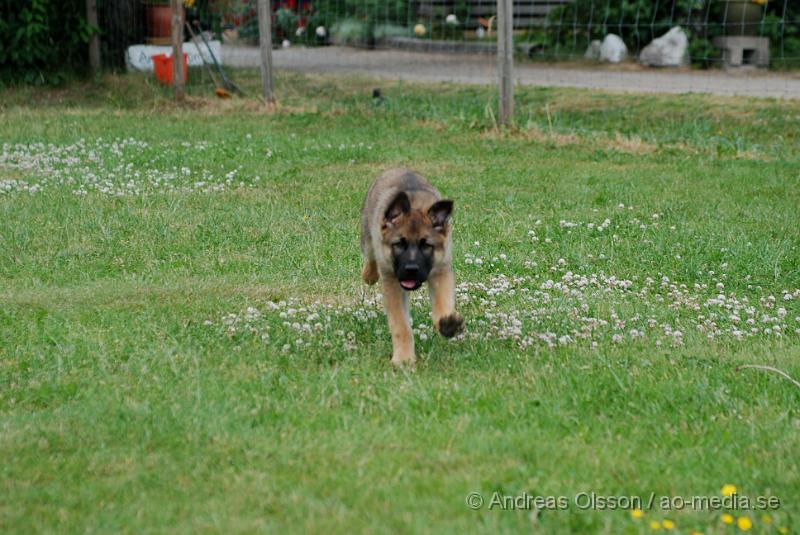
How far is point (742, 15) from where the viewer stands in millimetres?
20438

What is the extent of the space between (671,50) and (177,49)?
9539mm

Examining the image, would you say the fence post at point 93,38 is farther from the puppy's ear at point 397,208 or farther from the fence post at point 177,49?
the puppy's ear at point 397,208

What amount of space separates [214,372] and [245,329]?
2.63 feet

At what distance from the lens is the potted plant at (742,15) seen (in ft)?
66.9

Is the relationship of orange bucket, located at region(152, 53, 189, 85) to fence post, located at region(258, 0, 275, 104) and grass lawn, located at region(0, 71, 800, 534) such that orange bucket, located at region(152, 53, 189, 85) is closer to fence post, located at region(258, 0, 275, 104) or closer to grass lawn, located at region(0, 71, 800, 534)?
fence post, located at region(258, 0, 275, 104)

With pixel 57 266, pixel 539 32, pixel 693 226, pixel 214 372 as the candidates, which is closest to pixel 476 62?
pixel 539 32

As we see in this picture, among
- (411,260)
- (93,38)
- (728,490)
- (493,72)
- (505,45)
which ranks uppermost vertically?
(505,45)

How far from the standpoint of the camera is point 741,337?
6.23 metres

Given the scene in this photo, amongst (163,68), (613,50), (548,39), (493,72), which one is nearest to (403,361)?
(163,68)

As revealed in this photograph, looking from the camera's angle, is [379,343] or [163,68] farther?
[163,68]

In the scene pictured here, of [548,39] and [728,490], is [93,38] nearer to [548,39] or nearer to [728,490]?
[548,39]

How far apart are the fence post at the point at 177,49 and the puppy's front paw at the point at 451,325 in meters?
11.7

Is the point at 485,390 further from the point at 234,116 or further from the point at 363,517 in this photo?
the point at 234,116

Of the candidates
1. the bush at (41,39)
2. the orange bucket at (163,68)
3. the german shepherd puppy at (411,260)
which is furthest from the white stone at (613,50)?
the german shepherd puppy at (411,260)
